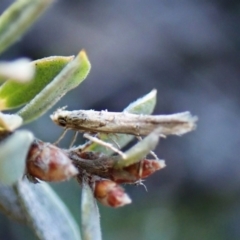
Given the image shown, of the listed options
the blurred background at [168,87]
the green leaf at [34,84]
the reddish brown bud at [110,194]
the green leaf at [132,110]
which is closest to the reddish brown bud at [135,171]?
the reddish brown bud at [110,194]

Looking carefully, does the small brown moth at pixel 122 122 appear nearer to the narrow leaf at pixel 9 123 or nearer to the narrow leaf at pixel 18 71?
the narrow leaf at pixel 9 123

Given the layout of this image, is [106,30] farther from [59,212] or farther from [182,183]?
[59,212]

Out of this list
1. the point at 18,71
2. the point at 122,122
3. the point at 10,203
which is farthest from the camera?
the point at 10,203

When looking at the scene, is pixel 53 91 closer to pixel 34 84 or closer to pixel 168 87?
pixel 34 84

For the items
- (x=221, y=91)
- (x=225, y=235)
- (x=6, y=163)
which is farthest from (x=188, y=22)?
(x=6, y=163)

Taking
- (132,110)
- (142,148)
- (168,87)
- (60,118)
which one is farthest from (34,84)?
(168,87)

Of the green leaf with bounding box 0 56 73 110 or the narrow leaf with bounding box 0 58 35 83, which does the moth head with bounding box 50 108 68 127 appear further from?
the narrow leaf with bounding box 0 58 35 83
